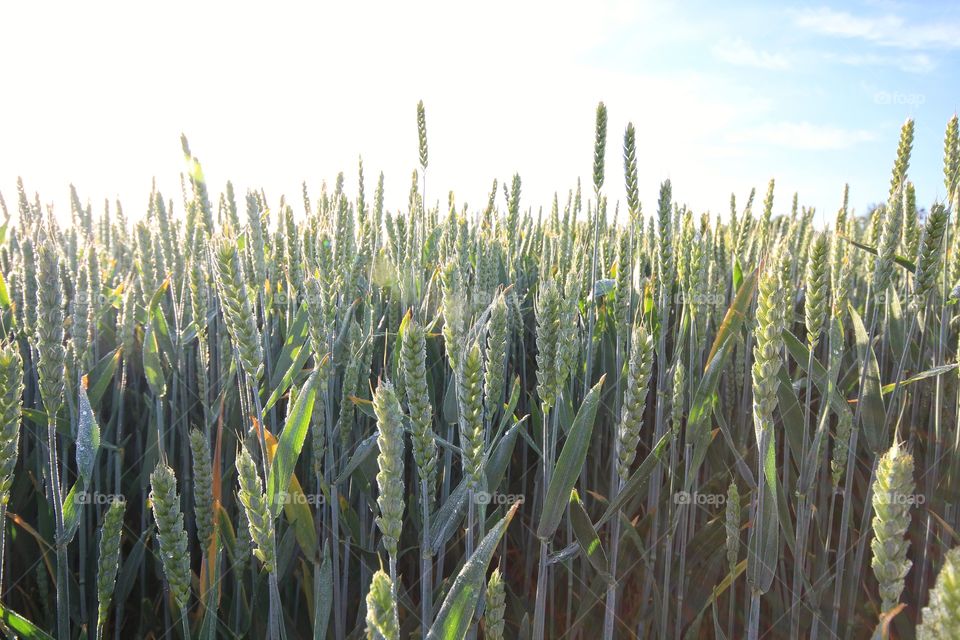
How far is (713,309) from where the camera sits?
6.95 feet

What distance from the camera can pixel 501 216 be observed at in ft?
9.03

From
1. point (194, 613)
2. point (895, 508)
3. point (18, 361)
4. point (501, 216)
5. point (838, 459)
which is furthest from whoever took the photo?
point (501, 216)

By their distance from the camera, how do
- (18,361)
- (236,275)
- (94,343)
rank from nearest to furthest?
(18,361) → (236,275) → (94,343)

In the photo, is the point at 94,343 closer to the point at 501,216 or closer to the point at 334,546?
the point at 334,546

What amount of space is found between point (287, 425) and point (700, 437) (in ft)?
2.78

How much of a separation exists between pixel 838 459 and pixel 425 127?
1.51m

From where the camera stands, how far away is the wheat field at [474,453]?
3.23 ft

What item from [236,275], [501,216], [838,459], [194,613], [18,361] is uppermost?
[501,216]

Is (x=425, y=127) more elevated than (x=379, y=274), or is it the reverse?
(x=425, y=127)

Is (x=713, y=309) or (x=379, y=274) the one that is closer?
(x=713, y=309)

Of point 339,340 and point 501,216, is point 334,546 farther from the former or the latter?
point 501,216

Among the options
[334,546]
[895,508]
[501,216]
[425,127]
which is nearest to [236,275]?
[334,546]

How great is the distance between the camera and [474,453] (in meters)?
0.96

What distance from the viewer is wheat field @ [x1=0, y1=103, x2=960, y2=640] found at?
98 centimetres
